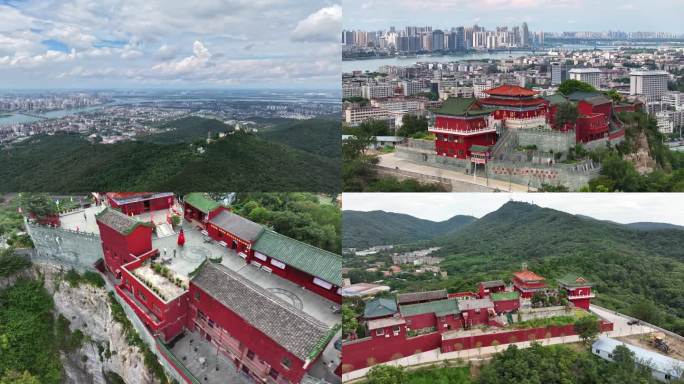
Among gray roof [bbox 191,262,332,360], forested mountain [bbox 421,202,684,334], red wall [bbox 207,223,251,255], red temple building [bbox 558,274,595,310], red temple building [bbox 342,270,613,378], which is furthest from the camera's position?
forested mountain [bbox 421,202,684,334]

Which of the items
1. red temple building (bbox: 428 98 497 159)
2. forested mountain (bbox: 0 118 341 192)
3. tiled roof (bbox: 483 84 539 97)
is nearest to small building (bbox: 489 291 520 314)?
red temple building (bbox: 428 98 497 159)

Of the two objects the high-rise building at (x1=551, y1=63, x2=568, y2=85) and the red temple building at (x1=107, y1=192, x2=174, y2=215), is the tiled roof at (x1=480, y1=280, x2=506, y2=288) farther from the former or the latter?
the high-rise building at (x1=551, y1=63, x2=568, y2=85)

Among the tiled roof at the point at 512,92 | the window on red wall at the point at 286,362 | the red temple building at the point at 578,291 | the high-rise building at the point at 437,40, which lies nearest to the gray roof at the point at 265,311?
the window on red wall at the point at 286,362

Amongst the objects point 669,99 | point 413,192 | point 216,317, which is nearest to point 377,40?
point 669,99

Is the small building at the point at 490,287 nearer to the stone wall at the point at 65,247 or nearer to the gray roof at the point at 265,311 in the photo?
the gray roof at the point at 265,311

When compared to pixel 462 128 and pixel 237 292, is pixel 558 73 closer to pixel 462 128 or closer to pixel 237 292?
pixel 462 128
